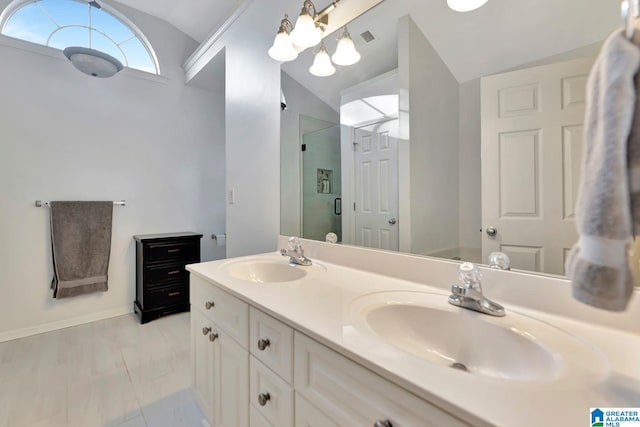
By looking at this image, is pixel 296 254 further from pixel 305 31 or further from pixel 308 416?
pixel 305 31

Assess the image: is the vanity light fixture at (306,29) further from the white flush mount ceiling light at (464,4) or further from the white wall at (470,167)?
the white wall at (470,167)

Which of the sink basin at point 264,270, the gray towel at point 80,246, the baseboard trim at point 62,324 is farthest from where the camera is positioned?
the gray towel at point 80,246

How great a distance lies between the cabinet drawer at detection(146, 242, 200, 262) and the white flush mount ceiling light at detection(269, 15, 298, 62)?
2.06m

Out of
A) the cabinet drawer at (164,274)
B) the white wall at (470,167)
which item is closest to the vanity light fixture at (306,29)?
the white wall at (470,167)

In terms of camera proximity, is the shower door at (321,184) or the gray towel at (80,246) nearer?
the shower door at (321,184)

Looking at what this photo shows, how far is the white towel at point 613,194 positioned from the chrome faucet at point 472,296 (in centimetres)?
42

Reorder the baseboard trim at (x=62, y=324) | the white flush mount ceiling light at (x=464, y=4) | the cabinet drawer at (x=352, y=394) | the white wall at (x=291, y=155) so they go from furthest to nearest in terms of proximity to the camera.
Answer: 1. the baseboard trim at (x=62, y=324)
2. the white wall at (x=291, y=155)
3. the white flush mount ceiling light at (x=464, y=4)
4. the cabinet drawer at (x=352, y=394)

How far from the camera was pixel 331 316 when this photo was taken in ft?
2.46

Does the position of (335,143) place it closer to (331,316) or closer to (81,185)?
(331,316)

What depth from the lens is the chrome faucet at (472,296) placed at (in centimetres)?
74

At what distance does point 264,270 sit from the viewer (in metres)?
1.48

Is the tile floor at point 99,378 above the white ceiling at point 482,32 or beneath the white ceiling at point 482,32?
beneath

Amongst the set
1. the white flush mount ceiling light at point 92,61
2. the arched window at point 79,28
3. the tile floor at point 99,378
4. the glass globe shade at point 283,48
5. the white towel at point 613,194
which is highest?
the arched window at point 79,28
